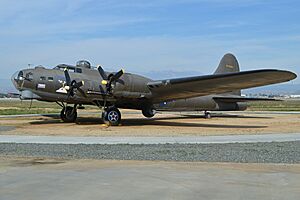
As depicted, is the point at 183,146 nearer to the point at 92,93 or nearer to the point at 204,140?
the point at 204,140

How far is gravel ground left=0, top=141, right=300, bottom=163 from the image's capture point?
1189 centimetres

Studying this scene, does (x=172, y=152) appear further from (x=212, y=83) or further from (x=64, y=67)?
(x=64, y=67)

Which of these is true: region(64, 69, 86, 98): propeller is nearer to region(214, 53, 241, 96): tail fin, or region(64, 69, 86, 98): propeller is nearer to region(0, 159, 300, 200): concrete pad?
region(0, 159, 300, 200): concrete pad

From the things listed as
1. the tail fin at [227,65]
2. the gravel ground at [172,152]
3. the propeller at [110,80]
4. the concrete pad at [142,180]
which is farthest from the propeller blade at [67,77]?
the tail fin at [227,65]

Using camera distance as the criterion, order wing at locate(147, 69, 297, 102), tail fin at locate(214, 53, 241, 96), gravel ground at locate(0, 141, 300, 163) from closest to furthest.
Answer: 1. gravel ground at locate(0, 141, 300, 163)
2. wing at locate(147, 69, 297, 102)
3. tail fin at locate(214, 53, 241, 96)

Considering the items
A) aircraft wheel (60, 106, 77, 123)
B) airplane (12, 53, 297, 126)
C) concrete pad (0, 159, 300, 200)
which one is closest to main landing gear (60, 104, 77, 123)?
aircraft wheel (60, 106, 77, 123)

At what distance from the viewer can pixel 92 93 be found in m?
23.9

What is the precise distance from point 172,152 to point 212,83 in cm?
1026

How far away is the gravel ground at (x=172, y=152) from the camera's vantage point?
11.9 m

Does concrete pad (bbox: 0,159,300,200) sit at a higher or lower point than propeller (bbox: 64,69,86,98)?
lower

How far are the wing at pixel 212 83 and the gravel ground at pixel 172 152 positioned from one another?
5.18m

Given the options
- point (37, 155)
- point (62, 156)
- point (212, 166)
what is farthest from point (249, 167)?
point (37, 155)

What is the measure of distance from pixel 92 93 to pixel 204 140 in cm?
925

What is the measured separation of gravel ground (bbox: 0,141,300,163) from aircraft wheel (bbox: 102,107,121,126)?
950 centimetres
